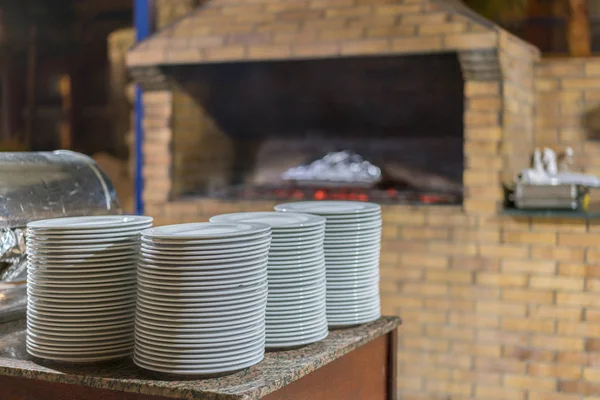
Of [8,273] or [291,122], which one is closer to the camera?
[8,273]

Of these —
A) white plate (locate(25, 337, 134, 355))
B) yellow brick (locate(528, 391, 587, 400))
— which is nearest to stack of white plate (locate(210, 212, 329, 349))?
white plate (locate(25, 337, 134, 355))

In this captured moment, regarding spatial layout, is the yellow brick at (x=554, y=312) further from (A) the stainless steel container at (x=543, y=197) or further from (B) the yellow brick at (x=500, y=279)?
(A) the stainless steel container at (x=543, y=197)

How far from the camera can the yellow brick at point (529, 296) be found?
13.1 feet

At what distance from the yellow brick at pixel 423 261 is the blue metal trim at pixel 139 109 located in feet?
6.26

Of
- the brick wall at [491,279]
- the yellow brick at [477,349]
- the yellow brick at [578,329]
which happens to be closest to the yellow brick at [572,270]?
the brick wall at [491,279]

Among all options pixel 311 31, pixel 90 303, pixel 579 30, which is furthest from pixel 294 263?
pixel 579 30

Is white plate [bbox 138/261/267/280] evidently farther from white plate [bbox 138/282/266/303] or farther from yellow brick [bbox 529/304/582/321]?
yellow brick [bbox 529/304/582/321]

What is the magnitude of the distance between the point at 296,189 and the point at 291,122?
66 cm

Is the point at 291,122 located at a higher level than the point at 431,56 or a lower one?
lower

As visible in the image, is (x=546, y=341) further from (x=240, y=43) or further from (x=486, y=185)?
(x=240, y=43)

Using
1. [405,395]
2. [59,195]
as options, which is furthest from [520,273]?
[59,195]

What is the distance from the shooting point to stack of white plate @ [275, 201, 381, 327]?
200 centimetres

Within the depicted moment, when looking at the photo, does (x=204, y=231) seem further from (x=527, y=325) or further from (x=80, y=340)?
(x=527, y=325)

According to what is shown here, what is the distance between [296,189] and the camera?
483 cm
